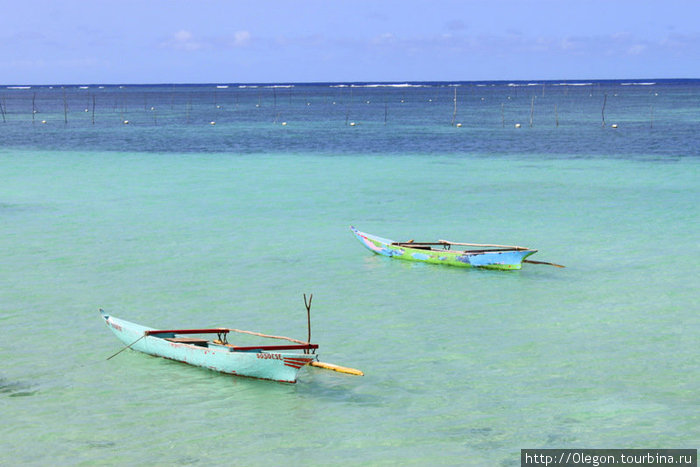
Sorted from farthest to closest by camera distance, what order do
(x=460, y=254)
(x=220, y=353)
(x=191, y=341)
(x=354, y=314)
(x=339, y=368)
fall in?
1. (x=460, y=254)
2. (x=354, y=314)
3. (x=191, y=341)
4. (x=339, y=368)
5. (x=220, y=353)

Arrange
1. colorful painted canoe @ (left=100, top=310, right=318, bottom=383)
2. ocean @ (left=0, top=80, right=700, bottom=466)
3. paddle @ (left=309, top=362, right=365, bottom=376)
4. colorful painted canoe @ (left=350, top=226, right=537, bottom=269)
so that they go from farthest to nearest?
colorful painted canoe @ (left=350, top=226, right=537, bottom=269), paddle @ (left=309, top=362, right=365, bottom=376), colorful painted canoe @ (left=100, top=310, right=318, bottom=383), ocean @ (left=0, top=80, right=700, bottom=466)

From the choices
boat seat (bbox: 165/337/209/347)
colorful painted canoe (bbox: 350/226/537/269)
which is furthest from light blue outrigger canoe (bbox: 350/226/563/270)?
boat seat (bbox: 165/337/209/347)

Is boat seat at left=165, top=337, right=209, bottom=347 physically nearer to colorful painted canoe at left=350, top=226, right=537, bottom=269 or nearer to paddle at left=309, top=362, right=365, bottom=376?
paddle at left=309, top=362, right=365, bottom=376

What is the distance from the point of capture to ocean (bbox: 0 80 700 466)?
44.2ft

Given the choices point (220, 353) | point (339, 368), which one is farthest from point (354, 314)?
point (220, 353)

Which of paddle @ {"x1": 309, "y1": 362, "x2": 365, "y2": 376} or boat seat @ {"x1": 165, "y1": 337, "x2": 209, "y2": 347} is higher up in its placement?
boat seat @ {"x1": 165, "y1": 337, "x2": 209, "y2": 347}

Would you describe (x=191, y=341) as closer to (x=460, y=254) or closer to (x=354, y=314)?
(x=354, y=314)

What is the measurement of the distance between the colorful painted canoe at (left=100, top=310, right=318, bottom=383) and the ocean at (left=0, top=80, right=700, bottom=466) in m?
0.25

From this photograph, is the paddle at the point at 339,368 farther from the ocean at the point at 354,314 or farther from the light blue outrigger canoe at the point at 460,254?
the light blue outrigger canoe at the point at 460,254

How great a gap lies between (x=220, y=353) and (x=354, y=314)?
536 centimetres

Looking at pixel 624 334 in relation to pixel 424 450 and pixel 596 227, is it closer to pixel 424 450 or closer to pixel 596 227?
pixel 424 450

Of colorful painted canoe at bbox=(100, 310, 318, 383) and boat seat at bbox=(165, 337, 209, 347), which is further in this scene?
boat seat at bbox=(165, 337, 209, 347)

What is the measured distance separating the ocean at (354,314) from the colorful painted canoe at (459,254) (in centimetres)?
32

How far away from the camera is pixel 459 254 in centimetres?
2452
